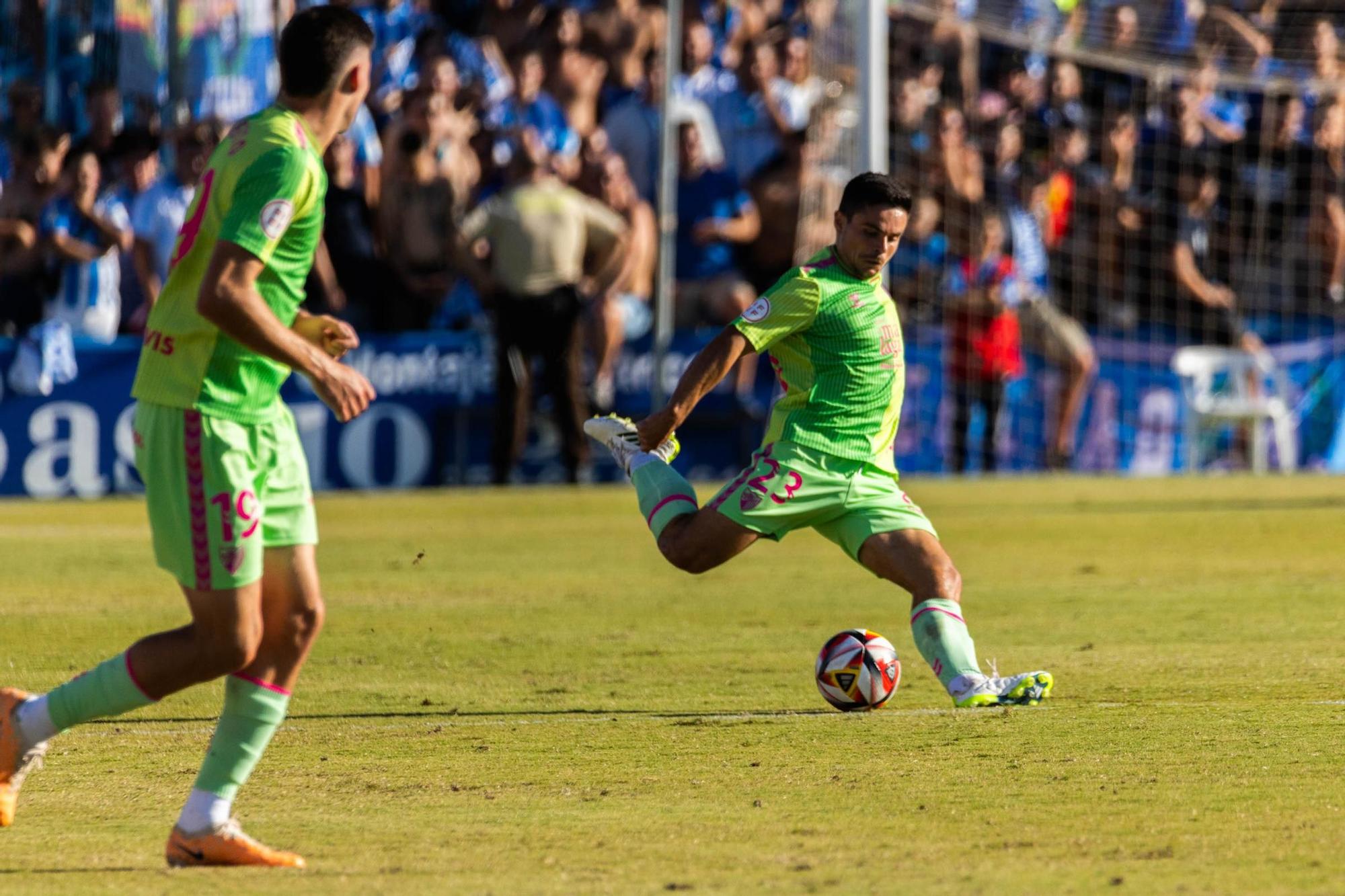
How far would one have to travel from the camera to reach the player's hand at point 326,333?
490cm

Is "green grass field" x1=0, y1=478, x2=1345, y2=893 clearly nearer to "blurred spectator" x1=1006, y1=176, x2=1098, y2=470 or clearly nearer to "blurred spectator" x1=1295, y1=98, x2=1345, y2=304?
"blurred spectator" x1=1006, y1=176, x2=1098, y2=470

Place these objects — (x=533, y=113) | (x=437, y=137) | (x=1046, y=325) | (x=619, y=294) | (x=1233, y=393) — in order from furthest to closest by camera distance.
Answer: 1. (x=1233, y=393)
2. (x=1046, y=325)
3. (x=619, y=294)
4. (x=533, y=113)
5. (x=437, y=137)

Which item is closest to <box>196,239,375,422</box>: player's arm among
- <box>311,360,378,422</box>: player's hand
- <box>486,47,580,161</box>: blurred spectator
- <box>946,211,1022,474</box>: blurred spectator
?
<box>311,360,378,422</box>: player's hand

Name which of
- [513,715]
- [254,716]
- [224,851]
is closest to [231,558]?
[254,716]

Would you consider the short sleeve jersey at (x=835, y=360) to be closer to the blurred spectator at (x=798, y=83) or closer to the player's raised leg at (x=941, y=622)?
the player's raised leg at (x=941, y=622)

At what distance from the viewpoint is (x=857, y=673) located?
7.16 metres

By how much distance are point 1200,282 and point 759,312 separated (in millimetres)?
16450

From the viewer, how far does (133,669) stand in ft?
16.0

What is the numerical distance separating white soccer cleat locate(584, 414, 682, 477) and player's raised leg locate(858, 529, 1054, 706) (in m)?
1.04

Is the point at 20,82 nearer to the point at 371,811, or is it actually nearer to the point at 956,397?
the point at 956,397

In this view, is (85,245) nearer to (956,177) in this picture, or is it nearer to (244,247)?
(956,177)

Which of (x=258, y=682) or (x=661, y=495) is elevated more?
(x=258, y=682)

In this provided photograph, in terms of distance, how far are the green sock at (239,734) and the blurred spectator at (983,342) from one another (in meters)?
16.9

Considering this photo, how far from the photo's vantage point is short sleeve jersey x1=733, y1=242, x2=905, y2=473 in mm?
7457
